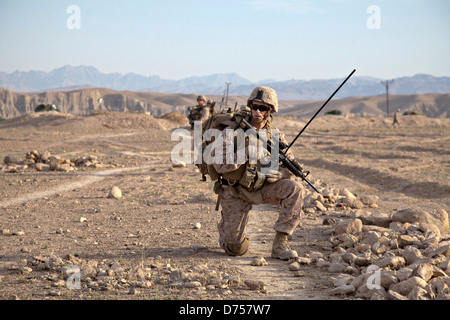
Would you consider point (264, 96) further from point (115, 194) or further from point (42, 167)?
point (42, 167)

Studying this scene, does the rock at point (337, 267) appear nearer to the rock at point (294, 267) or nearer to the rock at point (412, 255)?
the rock at point (294, 267)

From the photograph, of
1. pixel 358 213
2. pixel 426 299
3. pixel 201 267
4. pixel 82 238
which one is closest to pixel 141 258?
pixel 201 267

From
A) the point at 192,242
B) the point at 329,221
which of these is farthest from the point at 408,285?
the point at 329,221

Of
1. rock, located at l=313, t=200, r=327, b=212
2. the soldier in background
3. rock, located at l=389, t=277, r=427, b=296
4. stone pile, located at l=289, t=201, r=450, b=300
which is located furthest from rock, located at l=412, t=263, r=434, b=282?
the soldier in background

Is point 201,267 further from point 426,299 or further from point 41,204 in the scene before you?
point 41,204

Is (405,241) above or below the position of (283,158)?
below

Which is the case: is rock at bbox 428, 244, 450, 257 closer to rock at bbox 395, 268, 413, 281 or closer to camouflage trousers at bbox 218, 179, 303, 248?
rock at bbox 395, 268, 413, 281

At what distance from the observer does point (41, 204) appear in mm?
8625

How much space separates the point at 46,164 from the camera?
13570mm

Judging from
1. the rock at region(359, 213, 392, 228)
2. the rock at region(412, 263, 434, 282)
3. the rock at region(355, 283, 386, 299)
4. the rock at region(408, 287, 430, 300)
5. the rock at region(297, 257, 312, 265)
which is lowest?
the rock at region(297, 257, 312, 265)

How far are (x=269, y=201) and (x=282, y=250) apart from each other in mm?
559

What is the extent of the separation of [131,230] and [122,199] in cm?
261

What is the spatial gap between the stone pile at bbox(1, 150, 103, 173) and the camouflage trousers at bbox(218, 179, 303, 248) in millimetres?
8912

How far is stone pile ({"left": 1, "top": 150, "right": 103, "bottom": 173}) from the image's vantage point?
13.1 m
